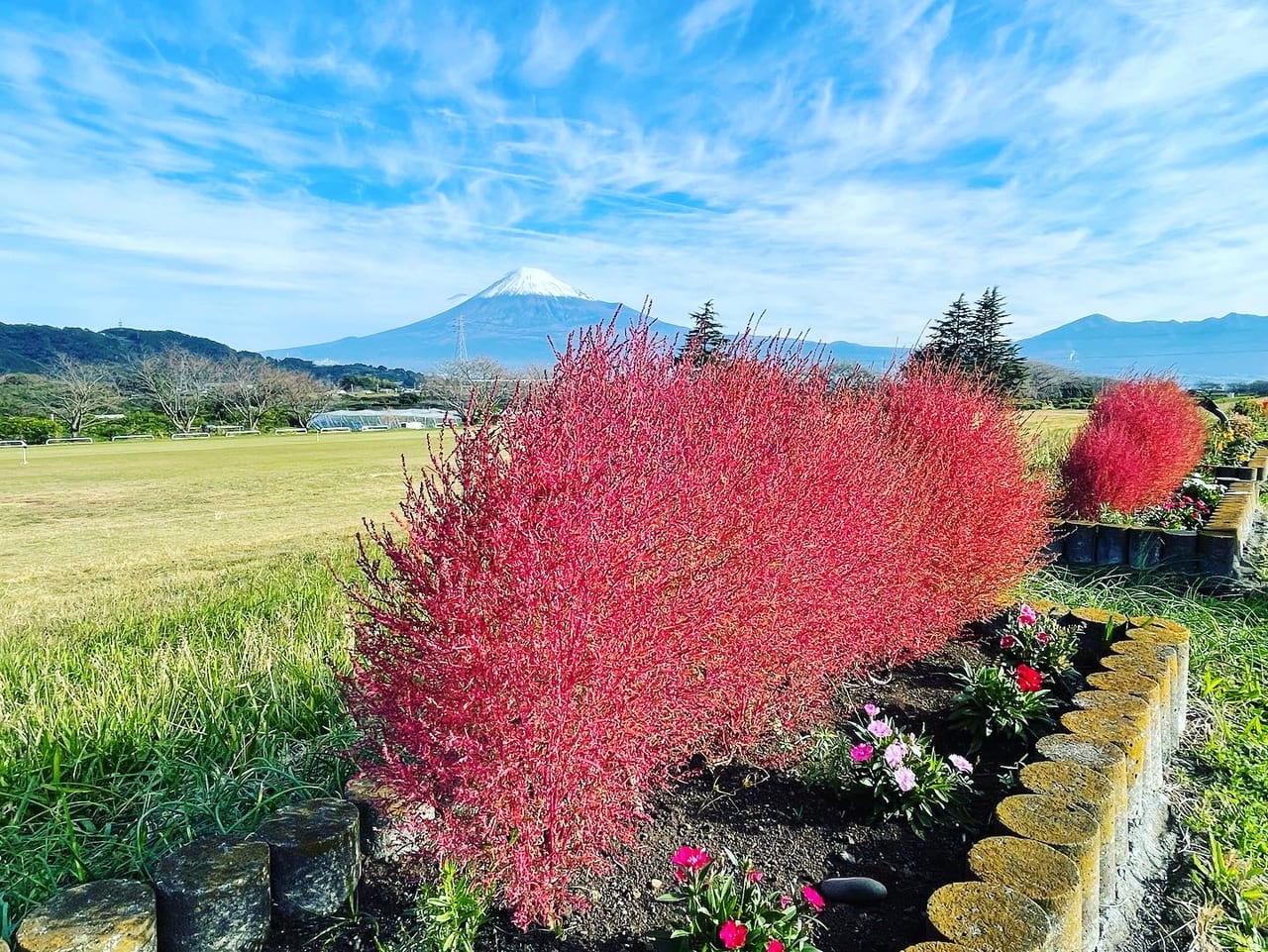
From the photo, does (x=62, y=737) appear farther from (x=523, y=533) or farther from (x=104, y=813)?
(x=523, y=533)

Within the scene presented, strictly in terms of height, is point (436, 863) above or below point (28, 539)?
above

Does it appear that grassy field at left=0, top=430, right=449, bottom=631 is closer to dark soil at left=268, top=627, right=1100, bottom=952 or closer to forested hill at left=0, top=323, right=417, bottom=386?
dark soil at left=268, top=627, right=1100, bottom=952

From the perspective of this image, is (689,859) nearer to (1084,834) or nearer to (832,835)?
(832,835)

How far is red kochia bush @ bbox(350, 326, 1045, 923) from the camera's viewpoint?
184 centimetres

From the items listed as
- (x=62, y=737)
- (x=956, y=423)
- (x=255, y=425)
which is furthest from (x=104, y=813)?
(x=255, y=425)

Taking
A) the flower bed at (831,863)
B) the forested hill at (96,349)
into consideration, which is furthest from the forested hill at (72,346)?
the flower bed at (831,863)

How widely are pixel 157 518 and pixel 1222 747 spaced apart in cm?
1408

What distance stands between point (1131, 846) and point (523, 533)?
8.09ft

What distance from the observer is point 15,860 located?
229cm

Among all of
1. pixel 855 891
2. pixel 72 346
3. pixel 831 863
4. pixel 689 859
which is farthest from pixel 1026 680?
pixel 72 346

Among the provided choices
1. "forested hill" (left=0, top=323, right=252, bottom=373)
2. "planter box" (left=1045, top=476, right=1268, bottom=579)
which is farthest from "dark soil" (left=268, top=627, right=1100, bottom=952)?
"forested hill" (left=0, top=323, right=252, bottom=373)

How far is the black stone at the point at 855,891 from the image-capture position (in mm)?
2080

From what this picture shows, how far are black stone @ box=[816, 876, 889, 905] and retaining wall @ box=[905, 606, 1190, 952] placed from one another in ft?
0.99

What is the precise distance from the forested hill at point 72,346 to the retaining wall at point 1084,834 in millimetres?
97306
